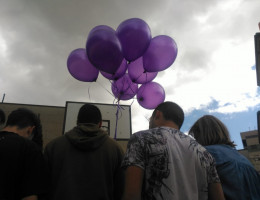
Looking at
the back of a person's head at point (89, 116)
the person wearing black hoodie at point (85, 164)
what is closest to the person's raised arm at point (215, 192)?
the person wearing black hoodie at point (85, 164)

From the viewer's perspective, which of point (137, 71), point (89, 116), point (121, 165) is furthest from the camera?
point (137, 71)

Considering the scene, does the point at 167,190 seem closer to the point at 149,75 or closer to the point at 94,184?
the point at 94,184

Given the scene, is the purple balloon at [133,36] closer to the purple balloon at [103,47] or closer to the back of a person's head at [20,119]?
the purple balloon at [103,47]

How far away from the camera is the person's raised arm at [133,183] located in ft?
3.25

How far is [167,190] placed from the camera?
3.42 ft

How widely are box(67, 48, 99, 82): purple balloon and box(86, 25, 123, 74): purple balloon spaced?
403mm

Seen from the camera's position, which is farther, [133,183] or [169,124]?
[169,124]

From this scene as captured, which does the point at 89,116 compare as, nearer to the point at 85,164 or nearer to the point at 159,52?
the point at 85,164

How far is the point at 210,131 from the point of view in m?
1.60

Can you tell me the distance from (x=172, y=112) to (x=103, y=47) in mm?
1324

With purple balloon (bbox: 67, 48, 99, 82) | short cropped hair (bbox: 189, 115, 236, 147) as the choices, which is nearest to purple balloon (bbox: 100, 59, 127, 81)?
purple balloon (bbox: 67, 48, 99, 82)

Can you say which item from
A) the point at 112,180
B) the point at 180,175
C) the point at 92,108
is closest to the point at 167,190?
the point at 180,175

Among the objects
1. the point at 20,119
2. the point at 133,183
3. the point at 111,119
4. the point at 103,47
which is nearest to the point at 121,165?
the point at 133,183

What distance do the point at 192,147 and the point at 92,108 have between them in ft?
2.60
